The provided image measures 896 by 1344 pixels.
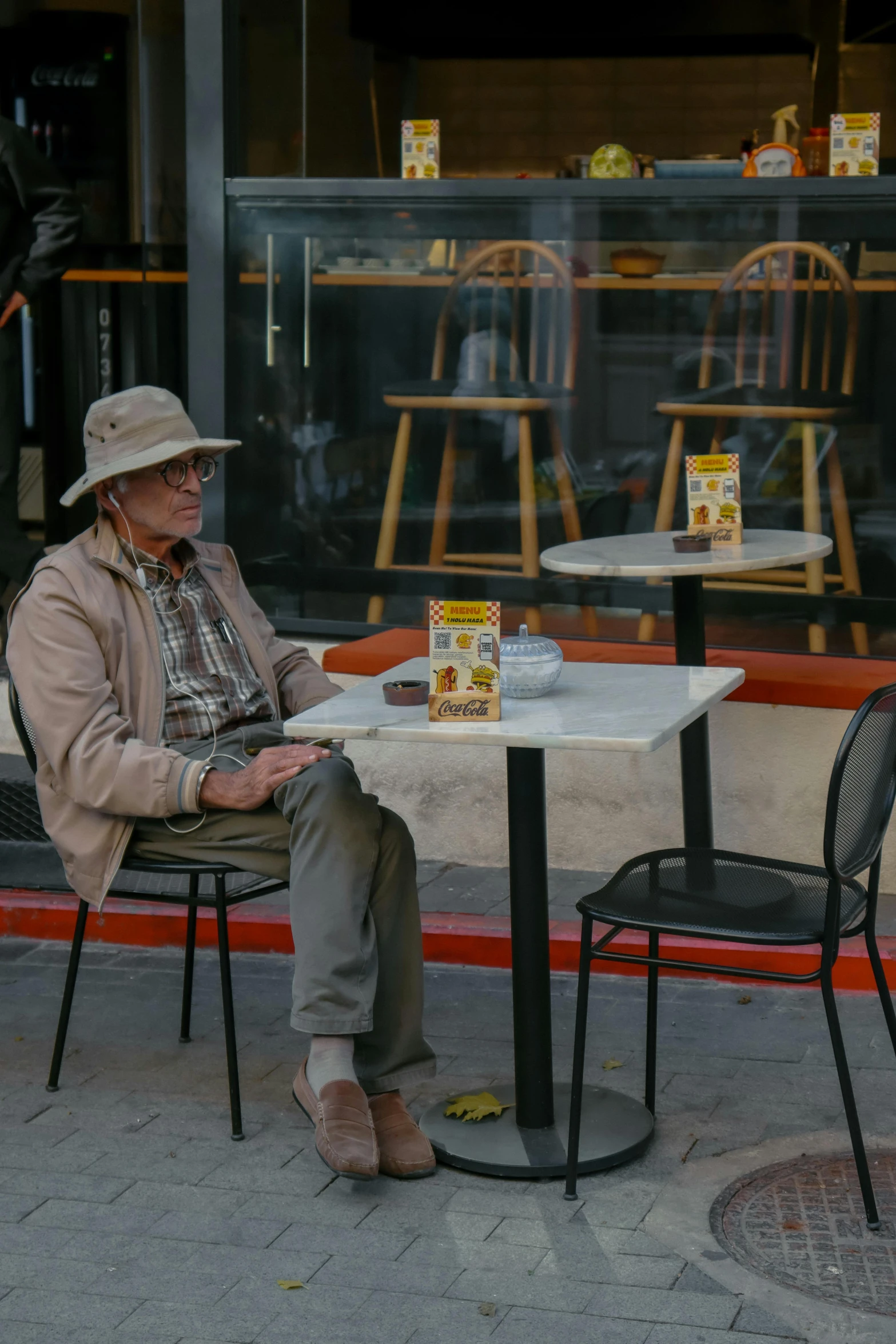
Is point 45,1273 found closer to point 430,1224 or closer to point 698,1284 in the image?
point 430,1224

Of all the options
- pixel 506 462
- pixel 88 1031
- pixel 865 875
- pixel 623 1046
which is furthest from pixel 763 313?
pixel 88 1031

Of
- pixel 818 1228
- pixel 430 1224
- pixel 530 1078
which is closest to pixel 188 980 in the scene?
pixel 530 1078

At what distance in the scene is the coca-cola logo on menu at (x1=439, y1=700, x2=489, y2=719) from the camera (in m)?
3.01

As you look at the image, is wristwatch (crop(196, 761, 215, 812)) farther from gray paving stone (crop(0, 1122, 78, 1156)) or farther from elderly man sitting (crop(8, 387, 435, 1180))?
gray paving stone (crop(0, 1122, 78, 1156))

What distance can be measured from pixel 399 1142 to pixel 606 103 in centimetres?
725

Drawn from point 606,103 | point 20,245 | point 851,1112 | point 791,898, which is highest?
point 606,103

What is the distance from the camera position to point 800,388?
5.04m

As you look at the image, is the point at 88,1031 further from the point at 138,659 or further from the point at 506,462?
the point at 506,462

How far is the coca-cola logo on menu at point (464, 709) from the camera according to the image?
301cm

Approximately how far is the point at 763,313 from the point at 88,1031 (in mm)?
2816

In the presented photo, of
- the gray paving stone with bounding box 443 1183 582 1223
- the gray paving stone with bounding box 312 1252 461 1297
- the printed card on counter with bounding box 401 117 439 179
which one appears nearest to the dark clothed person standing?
the printed card on counter with bounding box 401 117 439 179

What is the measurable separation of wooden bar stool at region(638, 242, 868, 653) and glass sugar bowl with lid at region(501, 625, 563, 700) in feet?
6.69

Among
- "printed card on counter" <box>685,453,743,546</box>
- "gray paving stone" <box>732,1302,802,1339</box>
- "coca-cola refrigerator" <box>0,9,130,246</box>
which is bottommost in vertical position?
"gray paving stone" <box>732,1302,802,1339</box>

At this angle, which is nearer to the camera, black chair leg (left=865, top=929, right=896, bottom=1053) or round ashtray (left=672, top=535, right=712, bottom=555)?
black chair leg (left=865, top=929, right=896, bottom=1053)
